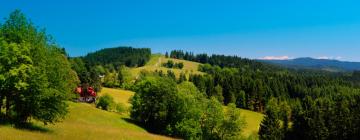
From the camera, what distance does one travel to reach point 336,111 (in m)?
84.9

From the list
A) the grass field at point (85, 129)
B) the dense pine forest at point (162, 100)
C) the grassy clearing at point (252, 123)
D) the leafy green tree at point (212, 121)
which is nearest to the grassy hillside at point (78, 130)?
the grass field at point (85, 129)

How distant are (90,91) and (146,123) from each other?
26775 mm

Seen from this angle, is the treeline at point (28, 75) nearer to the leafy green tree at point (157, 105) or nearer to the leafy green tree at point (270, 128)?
the leafy green tree at point (157, 105)


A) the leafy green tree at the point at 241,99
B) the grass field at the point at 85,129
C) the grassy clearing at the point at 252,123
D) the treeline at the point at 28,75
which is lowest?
the grassy clearing at the point at 252,123

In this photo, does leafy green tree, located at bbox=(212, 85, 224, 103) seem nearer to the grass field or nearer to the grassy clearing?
the grassy clearing

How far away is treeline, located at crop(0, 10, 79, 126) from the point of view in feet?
98.0

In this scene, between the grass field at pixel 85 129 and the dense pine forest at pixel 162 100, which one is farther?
the dense pine forest at pixel 162 100

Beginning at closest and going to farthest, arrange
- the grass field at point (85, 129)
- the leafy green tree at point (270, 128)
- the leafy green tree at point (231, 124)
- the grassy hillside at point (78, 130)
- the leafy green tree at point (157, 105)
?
the grassy hillside at point (78, 130) < the grass field at point (85, 129) < the leafy green tree at point (157, 105) < the leafy green tree at point (231, 124) < the leafy green tree at point (270, 128)

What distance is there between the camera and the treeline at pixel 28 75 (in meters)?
29.9

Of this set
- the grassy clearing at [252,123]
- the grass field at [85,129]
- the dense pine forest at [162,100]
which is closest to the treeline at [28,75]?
the dense pine forest at [162,100]

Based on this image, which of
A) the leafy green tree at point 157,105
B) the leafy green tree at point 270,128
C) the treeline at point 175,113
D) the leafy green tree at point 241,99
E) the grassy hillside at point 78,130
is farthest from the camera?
the leafy green tree at point 241,99

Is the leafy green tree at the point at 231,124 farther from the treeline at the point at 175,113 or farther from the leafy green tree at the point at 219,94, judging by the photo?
the leafy green tree at the point at 219,94

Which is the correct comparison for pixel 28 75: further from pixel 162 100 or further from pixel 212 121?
pixel 212 121

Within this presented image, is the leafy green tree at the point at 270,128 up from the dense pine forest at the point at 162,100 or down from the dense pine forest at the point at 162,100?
down
